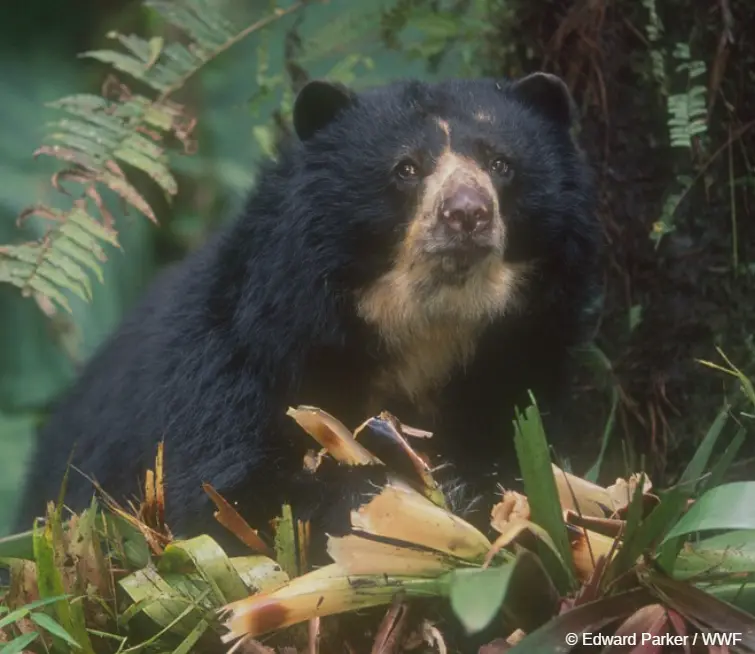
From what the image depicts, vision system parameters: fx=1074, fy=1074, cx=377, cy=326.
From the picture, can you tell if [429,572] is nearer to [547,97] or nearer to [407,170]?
[407,170]

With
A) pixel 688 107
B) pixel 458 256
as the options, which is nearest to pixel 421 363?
pixel 458 256

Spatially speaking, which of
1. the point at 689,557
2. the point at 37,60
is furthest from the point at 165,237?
the point at 689,557

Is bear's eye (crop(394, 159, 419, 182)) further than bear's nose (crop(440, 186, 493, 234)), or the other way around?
bear's eye (crop(394, 159, 419, 182))

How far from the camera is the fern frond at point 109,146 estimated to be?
3475mm

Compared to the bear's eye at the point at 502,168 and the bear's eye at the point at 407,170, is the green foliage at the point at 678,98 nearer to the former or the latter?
the bear's eye at the point at 502,168

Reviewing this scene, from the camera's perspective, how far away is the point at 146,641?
2.23 metres

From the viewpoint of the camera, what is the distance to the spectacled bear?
280 cm

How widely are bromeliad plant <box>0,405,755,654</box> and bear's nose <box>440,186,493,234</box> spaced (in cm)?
56

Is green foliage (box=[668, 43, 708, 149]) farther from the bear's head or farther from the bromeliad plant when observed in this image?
the bromeliad plant

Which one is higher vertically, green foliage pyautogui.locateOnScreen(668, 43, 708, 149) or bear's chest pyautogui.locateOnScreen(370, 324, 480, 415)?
green foliage pyautogui.locateOnScreen(668, 43, 708, 149)

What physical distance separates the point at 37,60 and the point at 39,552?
12.4 ft

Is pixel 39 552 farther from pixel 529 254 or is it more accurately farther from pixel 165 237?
pixel 165 237

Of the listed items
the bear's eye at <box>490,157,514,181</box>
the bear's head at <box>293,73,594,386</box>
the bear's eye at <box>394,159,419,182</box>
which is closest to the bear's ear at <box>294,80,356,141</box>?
the bear's head at <box>293,73,594,386</box>

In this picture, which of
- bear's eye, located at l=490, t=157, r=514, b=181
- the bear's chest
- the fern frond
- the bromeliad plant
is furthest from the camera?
the fern frond
